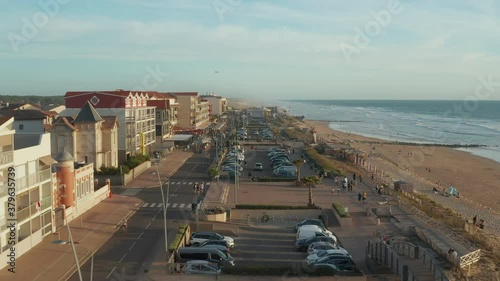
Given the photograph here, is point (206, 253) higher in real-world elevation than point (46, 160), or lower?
lower

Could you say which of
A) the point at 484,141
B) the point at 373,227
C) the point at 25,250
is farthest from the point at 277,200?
the point at 484,141

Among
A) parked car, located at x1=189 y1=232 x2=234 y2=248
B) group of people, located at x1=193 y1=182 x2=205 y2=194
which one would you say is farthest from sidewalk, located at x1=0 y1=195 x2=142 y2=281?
group of people, located at x1=193 y1=182 x2=205 y2=194

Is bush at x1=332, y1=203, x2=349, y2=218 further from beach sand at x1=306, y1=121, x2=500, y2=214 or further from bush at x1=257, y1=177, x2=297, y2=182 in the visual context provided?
beach sand at x1=306, y1=121, x2=500, y2=214

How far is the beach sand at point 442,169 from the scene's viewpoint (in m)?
51.8

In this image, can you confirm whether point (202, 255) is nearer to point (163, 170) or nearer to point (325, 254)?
point (325, 254)

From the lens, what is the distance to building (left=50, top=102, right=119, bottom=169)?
44.8m

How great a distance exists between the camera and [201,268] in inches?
851

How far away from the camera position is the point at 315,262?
74.8ft

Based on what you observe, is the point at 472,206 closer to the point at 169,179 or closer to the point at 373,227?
the point at 373,227

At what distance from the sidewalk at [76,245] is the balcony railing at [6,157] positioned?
4595 mm

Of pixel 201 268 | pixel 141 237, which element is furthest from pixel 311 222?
pixel 201 268

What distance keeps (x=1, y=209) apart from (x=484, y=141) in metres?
94.9

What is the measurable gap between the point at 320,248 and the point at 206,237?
6114 mm

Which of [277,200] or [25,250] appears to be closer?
[25,250]
